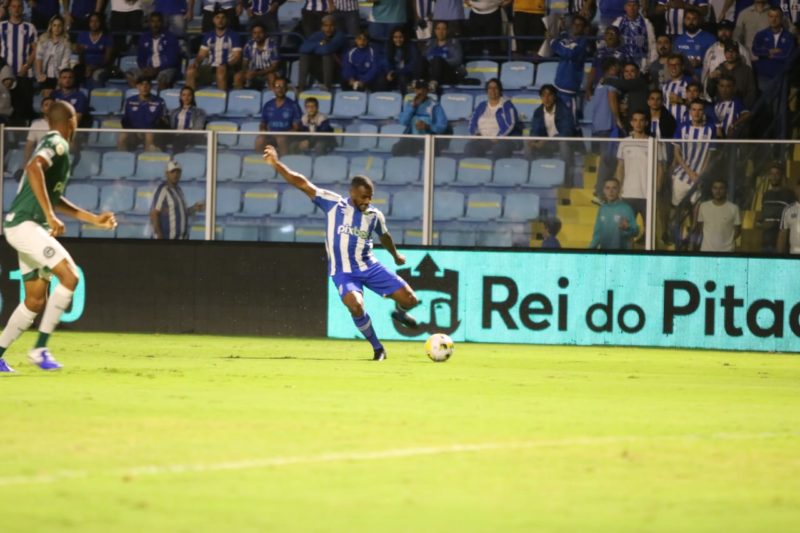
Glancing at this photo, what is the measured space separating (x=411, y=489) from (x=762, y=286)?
42.8 feet

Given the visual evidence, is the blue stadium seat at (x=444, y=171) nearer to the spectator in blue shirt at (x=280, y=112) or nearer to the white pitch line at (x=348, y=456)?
the spectator in blue shirt at (x=280, y=112)

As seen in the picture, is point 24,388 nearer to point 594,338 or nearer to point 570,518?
point 570,518

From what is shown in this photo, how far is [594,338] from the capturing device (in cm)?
1984

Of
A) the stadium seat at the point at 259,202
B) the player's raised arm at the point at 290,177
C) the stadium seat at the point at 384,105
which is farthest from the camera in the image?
the stadium seat at the point at 384,105

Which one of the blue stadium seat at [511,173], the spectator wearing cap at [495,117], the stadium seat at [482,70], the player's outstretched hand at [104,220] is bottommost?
the player's outstretched hand at [104,220]

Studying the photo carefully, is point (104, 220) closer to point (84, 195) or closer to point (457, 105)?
point (84, 195)

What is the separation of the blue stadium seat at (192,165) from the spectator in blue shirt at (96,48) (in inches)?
216

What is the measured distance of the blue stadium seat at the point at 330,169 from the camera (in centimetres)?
1994

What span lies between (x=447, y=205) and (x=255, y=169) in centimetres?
268

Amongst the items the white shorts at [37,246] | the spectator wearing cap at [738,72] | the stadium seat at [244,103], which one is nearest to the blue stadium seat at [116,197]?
the stadium seat at [244,103]

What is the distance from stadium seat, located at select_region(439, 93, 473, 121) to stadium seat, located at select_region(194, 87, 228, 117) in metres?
3.65

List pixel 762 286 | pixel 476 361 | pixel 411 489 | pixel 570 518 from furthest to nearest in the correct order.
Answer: pixel 762 286
pixel 476 361
pixel 411 489
pixel 570 518

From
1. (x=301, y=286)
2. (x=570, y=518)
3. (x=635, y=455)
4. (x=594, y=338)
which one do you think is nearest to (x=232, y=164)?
(x=301, y=286)

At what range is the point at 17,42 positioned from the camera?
25203mm
